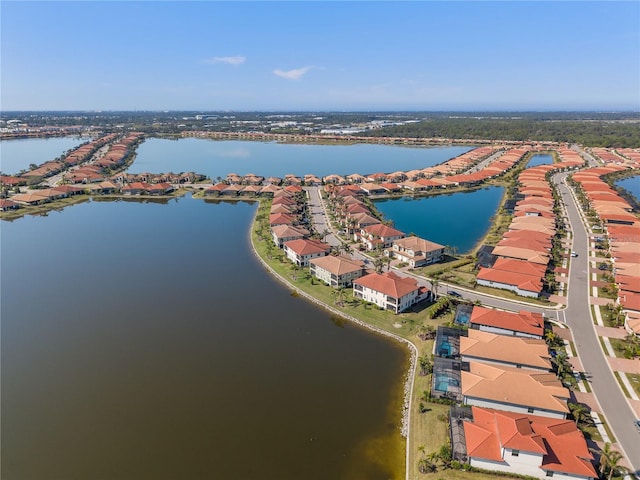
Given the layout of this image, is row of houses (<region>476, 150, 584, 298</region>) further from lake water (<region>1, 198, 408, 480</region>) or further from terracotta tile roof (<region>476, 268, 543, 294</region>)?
lake water (<region>1, 198, 408, 480</region>)

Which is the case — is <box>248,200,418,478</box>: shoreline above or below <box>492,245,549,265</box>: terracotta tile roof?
below

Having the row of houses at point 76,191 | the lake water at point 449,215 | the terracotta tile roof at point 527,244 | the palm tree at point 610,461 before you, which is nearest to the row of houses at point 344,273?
the lake water at point 449,215

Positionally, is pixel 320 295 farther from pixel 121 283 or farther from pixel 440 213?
pixel 440 213

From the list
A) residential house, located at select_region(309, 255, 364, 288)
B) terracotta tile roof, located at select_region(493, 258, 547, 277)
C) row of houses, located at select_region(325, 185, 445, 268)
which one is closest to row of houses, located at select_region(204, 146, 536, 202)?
row of houses, located at select_region(325, 185, 445, 268)

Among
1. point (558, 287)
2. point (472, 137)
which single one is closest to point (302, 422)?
point (558, 287)

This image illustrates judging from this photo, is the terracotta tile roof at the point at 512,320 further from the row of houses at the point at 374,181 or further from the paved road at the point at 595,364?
the row of houses at the point at 374,181

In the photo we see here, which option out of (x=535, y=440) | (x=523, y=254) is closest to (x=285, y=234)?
(x=523, y=254)
